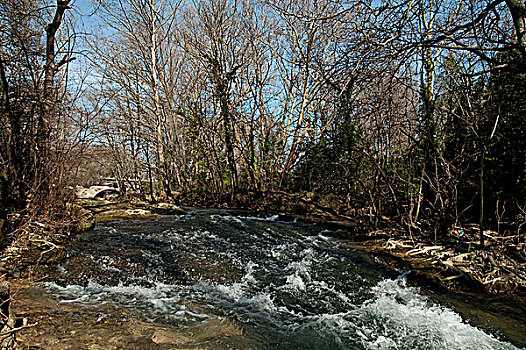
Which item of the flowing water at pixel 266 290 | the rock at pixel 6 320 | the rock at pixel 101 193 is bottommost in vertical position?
the flowing water at pixel 266 290

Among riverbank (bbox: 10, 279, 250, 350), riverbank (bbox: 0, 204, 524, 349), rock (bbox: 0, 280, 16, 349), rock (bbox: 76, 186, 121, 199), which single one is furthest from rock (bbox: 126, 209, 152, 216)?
rock (bbox: 76, 186, 121, 199)

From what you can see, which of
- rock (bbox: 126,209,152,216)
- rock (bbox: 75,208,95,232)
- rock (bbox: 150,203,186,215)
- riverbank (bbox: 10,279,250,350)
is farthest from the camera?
rock (bbox: 150,203,186,215)

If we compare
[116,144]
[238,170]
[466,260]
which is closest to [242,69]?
[238,170]

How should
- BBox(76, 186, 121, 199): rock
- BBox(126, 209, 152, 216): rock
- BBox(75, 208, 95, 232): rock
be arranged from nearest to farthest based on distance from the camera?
BBox(75, 208, 95, 232): rock → BBox(126, 209, 152, 216): rock → BBox(76, 186, 121, 199): rock

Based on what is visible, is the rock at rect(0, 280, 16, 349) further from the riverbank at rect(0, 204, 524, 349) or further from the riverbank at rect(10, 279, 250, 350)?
the riverbank at rect(0, 204, 524, 349)

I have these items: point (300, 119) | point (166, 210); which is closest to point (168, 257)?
point (166, 210)

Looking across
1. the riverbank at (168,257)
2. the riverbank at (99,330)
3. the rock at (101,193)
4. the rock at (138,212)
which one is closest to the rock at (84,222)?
the riverbank at (168,257)

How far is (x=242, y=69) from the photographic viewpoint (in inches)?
448

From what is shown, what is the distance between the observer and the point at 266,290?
3910 mm

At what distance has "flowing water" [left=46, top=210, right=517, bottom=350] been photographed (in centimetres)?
294

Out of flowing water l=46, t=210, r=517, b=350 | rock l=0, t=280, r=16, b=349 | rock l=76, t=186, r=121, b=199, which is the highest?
rock l=76, t=186, r=121, b=199

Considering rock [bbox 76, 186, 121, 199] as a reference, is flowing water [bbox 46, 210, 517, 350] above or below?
below

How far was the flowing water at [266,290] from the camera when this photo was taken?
2938 mm

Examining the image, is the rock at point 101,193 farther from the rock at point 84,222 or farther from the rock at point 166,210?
the rock at point 84,222
